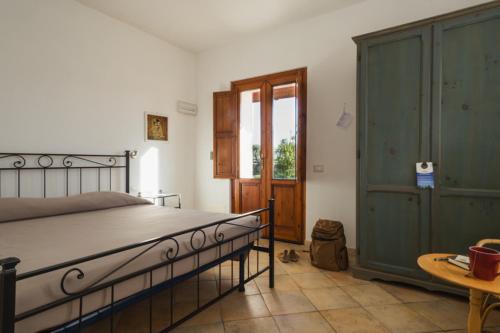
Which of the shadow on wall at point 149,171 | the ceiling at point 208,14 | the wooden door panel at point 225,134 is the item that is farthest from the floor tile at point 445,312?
the shadow on wall at point 149,171

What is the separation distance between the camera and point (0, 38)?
96.5 inches

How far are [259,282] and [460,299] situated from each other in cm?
158

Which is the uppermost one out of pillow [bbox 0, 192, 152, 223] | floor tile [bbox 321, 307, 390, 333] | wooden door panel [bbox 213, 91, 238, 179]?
wooden door panel [bbox 213, 91, 238, 179]

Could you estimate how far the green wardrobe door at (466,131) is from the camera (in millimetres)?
1994

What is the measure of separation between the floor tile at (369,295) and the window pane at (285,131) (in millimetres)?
1562

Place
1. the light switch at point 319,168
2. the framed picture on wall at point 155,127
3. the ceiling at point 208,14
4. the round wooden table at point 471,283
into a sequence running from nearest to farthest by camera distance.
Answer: the round wooden table at point 471,283 < the ceiling at point 208,14 < the light switch at point 319,168 < the framed picture on wall at point 155,127

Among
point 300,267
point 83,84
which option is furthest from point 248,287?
point 83,84

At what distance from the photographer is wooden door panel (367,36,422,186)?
2.27 metres

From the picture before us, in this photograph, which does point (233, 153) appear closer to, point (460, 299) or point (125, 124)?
point (125, 124)

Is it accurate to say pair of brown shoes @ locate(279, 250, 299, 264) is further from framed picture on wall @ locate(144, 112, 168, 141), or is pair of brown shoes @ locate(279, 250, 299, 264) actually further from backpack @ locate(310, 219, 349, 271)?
framed picture on wall @ locate(144, 112, 168, 141)

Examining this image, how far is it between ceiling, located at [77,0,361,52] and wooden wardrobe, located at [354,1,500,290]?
3.59 ft

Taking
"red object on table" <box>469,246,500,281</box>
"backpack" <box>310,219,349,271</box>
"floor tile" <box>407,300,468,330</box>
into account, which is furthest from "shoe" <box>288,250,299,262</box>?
"red object on table" <box>469,246,500,281</box>

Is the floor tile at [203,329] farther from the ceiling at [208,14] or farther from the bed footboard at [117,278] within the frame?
the ceiling at [208,14]

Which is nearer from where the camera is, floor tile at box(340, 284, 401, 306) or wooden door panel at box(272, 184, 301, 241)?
floor tile at box(340, 284, 401, 306)
